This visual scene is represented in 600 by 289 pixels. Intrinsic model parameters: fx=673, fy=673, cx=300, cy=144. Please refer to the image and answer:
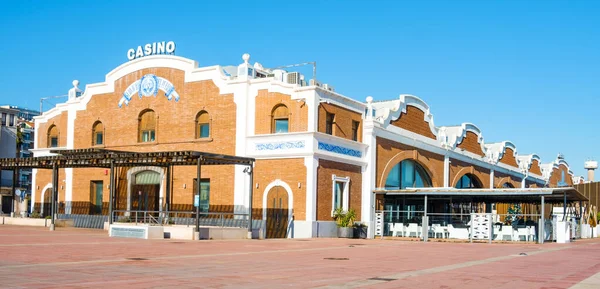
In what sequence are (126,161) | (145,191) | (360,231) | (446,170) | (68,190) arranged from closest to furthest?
(126,161) < (360,231) < (145,191) < (68,190) < (446,170)

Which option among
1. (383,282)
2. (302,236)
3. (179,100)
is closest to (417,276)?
(383,282)

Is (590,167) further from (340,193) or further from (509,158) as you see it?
(340,193)

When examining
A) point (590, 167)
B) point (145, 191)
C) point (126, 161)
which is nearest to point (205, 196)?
point (145, 191)

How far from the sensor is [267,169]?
38.0m

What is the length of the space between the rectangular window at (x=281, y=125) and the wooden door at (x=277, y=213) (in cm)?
329

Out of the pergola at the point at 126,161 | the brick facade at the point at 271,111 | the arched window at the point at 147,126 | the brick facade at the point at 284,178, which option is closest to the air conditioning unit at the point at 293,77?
the brick facade at the point at 271,111

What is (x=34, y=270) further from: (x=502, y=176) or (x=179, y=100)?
(x=502, y=176)

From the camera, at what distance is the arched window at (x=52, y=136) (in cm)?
4934

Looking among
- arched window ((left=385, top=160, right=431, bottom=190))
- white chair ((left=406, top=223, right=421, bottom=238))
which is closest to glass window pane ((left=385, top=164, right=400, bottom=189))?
arched window ((left=385, top=160, right=431, bottom=190))

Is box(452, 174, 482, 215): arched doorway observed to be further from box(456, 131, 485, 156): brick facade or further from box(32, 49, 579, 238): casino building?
box(32, 49, 579, 238): casino building

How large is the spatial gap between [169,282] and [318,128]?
983 inches

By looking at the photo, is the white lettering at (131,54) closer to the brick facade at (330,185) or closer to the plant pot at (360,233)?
the brick facade at (330,185)

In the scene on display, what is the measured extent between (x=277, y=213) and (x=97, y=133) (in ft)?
54.1

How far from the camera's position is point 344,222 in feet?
124
